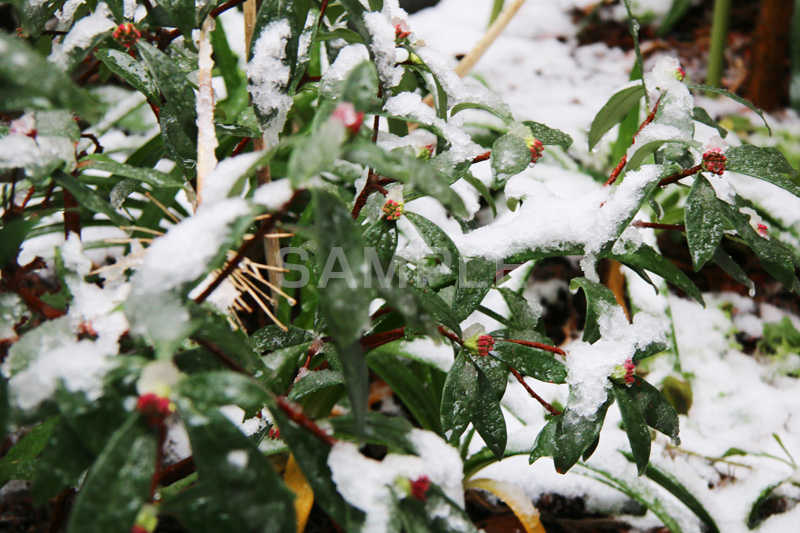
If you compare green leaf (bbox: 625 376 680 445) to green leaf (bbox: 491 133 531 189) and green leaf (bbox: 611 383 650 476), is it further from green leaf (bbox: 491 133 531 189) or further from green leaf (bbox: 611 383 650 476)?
green leaf (bbox: 491 133 531 189)

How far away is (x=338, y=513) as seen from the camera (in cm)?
41

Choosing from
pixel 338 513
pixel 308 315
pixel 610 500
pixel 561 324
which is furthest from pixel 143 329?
pixel 561 324

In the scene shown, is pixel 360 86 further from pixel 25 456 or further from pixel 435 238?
pixel 25 456

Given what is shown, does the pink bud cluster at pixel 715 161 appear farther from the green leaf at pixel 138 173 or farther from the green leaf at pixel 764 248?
the green leaf at pixel 138 173

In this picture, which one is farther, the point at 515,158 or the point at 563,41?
the point at 563,41

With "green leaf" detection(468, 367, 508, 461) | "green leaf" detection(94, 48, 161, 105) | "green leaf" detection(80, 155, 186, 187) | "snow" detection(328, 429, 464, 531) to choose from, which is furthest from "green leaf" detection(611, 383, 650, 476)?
"green leaf" detection(94, 48, 161, 105)

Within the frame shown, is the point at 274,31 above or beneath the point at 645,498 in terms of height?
above

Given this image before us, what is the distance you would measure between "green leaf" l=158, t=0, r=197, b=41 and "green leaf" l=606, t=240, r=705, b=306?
A: 511mm

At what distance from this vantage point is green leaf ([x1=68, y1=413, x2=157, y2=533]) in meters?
0.34

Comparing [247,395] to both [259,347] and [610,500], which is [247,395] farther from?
[610,500]

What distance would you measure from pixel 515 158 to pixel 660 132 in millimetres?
181

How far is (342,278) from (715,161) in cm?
43

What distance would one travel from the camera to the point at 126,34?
1.82ft

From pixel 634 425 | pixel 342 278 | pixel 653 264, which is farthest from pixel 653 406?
pixel 342 278
